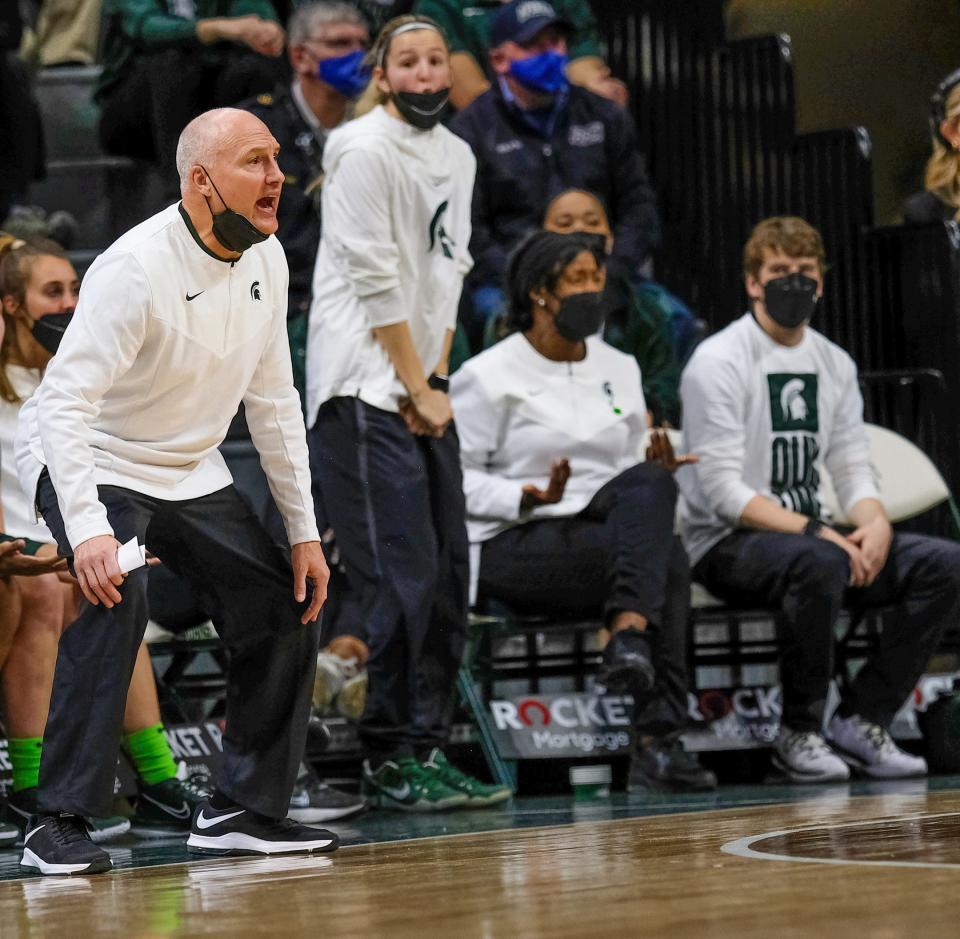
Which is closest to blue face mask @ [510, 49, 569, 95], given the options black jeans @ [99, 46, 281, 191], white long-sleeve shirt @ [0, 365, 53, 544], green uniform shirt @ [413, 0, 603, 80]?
green uniform shirt @ [413, 0, 603, 80]

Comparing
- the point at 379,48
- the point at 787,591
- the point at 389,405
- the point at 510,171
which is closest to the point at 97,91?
the point at 510,171

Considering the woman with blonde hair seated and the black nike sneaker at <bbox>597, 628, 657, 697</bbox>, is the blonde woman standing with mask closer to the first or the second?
the black nike sneaker at <bbox>597, 628, 657, 697</bbox>

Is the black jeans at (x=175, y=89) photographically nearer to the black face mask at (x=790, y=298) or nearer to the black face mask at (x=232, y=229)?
the black face mask at (x=790, y=298)

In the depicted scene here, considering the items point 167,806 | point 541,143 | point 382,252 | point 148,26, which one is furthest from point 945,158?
point 167,806

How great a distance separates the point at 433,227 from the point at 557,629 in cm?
125

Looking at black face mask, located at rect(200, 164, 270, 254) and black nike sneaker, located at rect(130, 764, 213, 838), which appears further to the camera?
black nike sneaker, located at rect(130, 764, 213, 838)

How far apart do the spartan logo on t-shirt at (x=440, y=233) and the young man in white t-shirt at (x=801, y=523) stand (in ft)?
3.72

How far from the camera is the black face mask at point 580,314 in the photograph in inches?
214

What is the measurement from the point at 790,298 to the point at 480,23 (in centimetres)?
227

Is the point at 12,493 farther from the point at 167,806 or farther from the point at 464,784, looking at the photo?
the point at 464,784

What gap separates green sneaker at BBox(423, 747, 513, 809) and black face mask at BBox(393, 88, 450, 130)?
65.7 inches

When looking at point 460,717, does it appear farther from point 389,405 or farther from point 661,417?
point 661,417

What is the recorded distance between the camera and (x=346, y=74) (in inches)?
245

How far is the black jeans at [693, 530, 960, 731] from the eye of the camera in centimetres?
531
